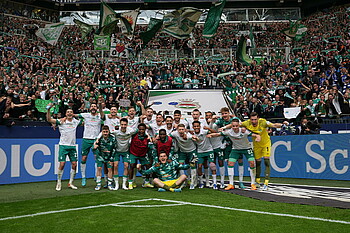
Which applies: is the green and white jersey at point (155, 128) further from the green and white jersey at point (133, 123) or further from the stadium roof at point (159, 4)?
the stadium roof at point (159, 4)

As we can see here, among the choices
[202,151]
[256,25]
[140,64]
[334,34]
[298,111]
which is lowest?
[202,151]

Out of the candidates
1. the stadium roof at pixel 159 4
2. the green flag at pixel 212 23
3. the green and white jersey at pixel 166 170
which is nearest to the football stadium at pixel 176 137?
the green and white jersey at pixel 166 170

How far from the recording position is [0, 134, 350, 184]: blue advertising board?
45.2ft

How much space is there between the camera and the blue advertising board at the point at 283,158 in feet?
45.2

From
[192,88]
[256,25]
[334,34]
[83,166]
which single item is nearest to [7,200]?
[83,166]

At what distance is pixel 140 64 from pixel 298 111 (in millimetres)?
17035

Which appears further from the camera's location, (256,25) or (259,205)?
(256,25)

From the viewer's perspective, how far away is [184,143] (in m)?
12.4

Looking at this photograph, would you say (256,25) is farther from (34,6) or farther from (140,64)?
(34,6)

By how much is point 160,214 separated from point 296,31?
2754 cm

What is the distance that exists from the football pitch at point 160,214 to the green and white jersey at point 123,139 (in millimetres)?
2094

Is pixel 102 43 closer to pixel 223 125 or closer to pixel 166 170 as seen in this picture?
pixel 223 125

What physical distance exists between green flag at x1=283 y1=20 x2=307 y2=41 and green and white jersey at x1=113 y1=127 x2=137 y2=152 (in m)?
23.0

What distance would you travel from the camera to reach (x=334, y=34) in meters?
31.4
